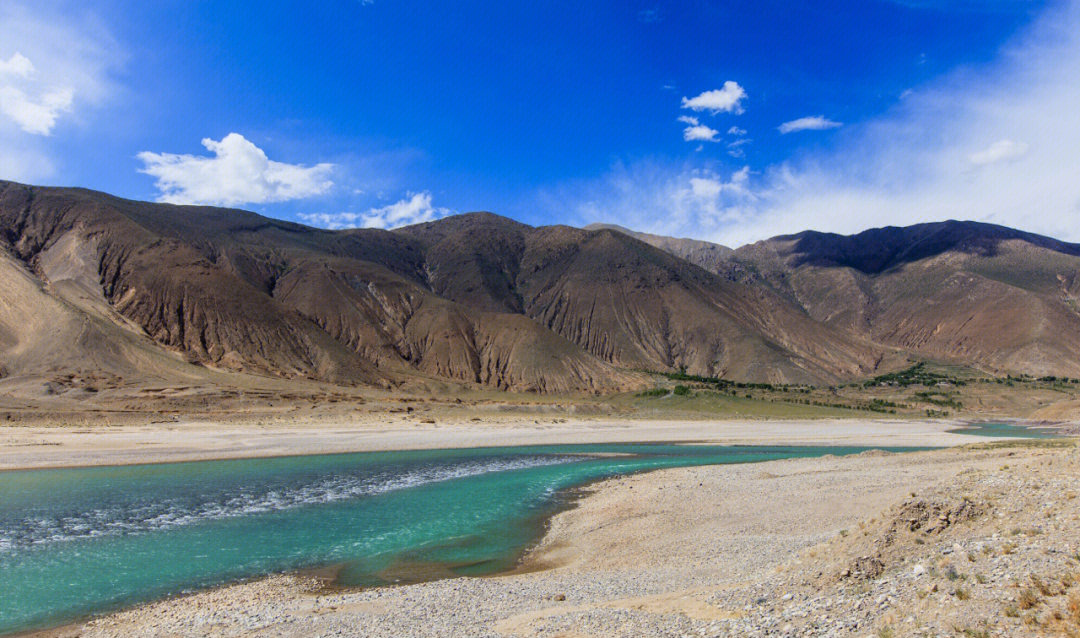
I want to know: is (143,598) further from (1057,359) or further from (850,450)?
(1057,359)

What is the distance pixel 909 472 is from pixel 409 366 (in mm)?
107924

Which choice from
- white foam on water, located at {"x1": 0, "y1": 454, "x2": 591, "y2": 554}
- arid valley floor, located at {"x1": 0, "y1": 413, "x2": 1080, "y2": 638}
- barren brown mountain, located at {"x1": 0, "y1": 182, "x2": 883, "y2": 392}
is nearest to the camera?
arid valley floor, located at {"x1": 0, "y1": 413, "x2": 1080, "y2": 638}

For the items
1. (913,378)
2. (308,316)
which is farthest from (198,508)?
(913,378)

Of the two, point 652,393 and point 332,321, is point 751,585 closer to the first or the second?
point 652,393

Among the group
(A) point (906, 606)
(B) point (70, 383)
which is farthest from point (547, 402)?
(A) point (906, 606)

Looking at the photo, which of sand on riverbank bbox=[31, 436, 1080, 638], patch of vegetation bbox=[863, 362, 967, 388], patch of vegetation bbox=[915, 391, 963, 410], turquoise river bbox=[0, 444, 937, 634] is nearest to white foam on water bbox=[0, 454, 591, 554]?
turquoise river bbox=[0, 444, 937, 634]

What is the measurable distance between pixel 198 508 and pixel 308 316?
11383 centimetres

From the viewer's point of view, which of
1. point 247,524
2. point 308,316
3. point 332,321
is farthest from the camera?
point 332,321

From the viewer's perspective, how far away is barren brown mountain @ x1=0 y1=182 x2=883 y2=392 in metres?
90.3

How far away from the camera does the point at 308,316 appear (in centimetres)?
13712

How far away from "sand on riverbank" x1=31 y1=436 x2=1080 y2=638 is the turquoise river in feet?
6.40

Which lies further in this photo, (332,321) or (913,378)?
(913,378)

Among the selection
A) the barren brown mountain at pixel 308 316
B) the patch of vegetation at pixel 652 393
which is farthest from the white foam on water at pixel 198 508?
the patch of vegetation at pixel 652 393

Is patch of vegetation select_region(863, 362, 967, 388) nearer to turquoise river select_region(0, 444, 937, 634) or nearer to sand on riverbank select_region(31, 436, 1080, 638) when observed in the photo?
turquoise river select_region(0, 444, 937, 634)
